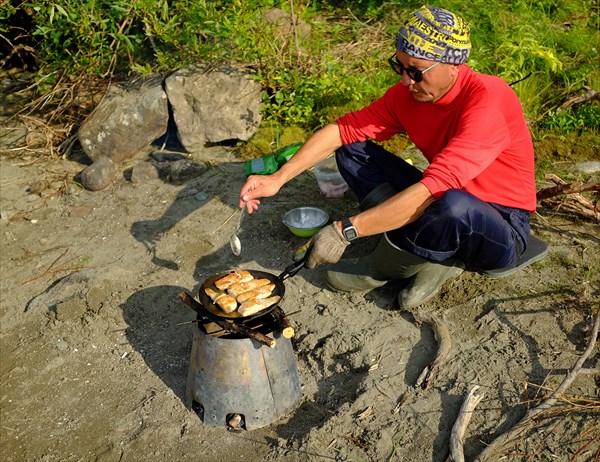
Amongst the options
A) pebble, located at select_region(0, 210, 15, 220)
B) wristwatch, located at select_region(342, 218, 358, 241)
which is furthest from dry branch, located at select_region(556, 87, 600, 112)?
pebble, located at select_region(0, 210, 15, 220)

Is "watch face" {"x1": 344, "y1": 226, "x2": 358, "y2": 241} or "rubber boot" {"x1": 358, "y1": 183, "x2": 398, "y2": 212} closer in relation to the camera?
"watch face" {"x1": 344, "y1": 226, "x2": 358, "y2": 241}

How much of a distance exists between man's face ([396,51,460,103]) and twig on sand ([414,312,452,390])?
1.30 m

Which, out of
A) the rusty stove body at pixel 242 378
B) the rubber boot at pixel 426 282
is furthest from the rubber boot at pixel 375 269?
the rusty stove body at pixel 242 378

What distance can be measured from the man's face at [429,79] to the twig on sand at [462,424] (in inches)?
64.2

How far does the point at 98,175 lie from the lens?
5863 millimetres

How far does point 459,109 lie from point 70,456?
9.47ft

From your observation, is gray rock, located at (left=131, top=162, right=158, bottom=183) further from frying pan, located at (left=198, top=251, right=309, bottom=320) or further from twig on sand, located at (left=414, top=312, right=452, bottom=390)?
twig on sand, located at (left=414, top=312, right=452, bottom=390)

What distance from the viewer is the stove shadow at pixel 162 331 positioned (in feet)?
13.0

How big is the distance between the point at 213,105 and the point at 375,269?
8.99 ft

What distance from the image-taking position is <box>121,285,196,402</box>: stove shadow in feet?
13.0

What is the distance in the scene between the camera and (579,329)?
367 cm

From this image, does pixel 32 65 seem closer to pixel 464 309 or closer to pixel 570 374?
pixel 464 309

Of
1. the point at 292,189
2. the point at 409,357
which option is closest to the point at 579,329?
the point at 409,357

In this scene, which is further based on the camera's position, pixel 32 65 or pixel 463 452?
pixel 32 65
